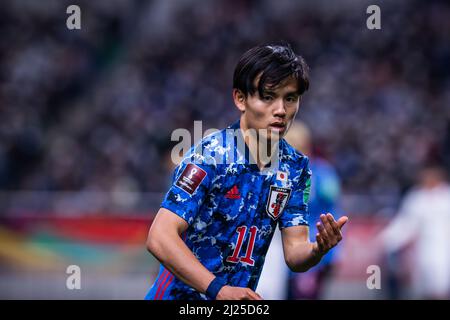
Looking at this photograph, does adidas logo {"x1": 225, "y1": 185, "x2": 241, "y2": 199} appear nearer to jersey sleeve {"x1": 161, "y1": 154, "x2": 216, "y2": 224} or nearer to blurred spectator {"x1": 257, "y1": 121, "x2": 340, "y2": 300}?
jersey sleeve {"x1": 161, "y1": 154, "x2": 216, "y2": 224}

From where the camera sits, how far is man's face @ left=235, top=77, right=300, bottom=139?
13.0 ft

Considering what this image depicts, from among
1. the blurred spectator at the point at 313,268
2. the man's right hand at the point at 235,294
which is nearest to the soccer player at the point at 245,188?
the man's right hand at the point at 235,294

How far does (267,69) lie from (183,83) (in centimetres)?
1430

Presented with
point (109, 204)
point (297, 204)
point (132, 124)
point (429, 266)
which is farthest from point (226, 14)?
point (297, 204)

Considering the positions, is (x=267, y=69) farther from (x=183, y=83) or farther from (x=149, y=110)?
(x=183, y=83)

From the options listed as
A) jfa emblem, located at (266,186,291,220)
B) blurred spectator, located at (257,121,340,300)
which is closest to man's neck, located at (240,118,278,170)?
jfa emblem, located at (266,186,291,220)

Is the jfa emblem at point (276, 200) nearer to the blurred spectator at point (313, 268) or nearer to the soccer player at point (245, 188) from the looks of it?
the soccer player at point (245, 188)

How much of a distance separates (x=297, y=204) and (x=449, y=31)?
50.5 feet

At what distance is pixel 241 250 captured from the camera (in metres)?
4.04

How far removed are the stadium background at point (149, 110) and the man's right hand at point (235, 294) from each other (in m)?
8.29

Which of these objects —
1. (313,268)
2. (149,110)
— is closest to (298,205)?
(313,268)

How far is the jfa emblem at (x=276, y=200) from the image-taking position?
413cm

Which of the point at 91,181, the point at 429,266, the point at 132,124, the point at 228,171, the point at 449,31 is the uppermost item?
the point at 449,31

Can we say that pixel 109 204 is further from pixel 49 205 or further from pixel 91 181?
pixel 91 181
